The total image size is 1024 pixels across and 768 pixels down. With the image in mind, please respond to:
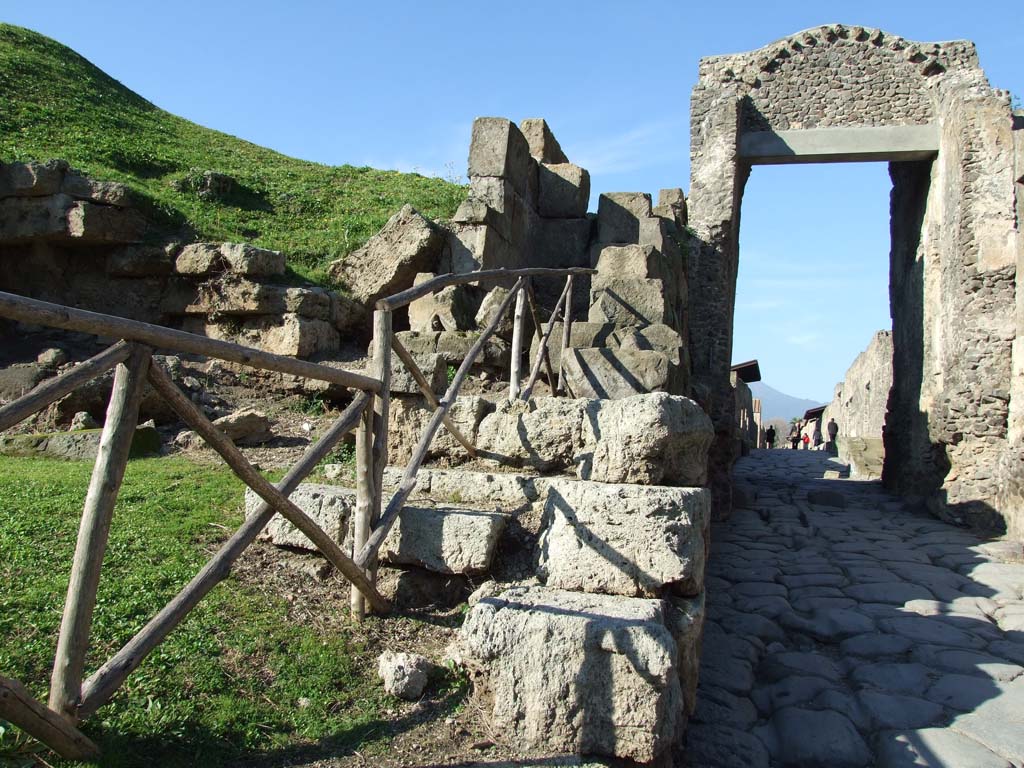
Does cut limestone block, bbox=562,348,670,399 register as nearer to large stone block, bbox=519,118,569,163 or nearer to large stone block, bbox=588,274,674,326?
large stone block, bbox=588,274,674,326

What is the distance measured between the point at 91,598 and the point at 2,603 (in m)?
1.19

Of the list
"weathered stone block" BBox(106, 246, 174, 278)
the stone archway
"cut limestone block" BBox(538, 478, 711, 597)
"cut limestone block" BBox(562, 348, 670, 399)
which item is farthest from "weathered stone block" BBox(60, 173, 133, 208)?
"cut limestone block" BBox(538, 478, 711, 597)

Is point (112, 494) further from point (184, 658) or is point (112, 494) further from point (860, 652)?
point (860, 652)

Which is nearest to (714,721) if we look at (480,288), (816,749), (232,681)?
(816,749)

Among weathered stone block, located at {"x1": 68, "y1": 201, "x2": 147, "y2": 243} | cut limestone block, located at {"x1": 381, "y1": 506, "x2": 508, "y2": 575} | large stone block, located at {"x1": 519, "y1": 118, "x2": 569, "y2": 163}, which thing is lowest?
cut limestone block, located at {"x1": 381, "y1": 506, "x2": 508, "y2": 575}

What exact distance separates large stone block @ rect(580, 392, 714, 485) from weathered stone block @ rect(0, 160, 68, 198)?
26.7ft

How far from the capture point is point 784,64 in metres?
13.2

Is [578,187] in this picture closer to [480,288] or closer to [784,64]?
[480,288]

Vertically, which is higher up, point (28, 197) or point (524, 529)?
point (28, 197)

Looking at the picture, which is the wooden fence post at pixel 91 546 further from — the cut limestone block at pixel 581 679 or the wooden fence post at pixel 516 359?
the wooden fence post at pixel 516 359

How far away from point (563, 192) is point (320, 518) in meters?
6.63

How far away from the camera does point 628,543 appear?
11.1 feet

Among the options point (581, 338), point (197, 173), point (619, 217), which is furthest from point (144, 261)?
point (581, 338)

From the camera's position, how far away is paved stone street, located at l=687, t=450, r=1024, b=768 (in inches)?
141
